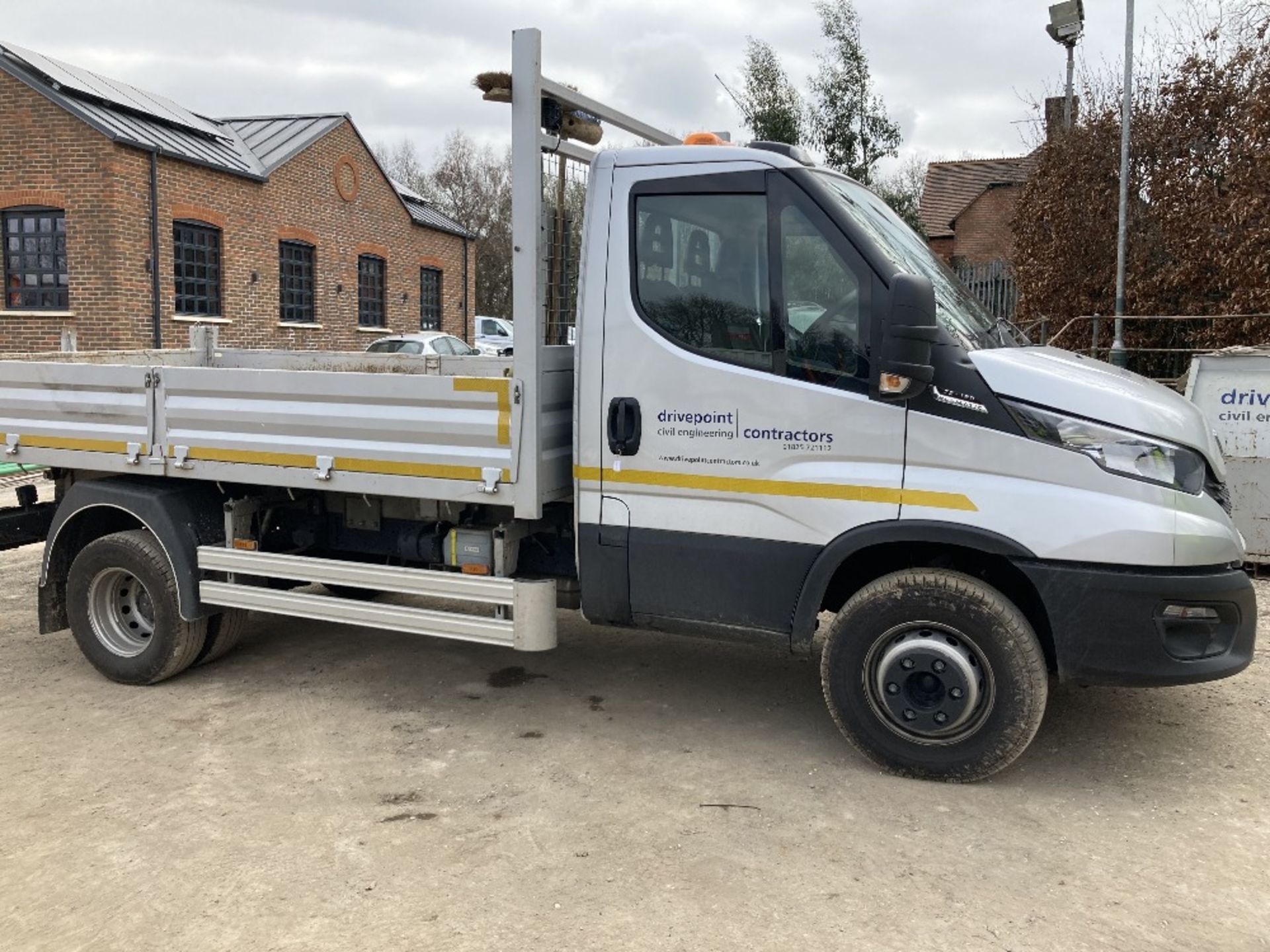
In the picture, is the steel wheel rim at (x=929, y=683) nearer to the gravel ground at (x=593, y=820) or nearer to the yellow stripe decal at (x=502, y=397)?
the gravel ground at (x=593, y=820)

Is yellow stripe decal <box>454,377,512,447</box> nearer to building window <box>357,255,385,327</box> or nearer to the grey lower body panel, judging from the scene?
the grey lower body panel

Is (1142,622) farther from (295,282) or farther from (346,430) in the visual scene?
(295,282)

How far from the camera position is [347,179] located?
26125mm

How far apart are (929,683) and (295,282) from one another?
75.8 ft

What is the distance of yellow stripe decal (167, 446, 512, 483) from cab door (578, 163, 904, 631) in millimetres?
550

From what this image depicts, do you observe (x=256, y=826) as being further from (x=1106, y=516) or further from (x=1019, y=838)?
(x=1106, y=516)

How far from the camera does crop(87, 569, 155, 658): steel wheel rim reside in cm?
588

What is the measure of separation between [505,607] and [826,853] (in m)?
1.87

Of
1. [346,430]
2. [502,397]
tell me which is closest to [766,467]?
[502,397]

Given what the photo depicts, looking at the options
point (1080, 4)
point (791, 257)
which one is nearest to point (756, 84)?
point (1080, 4)

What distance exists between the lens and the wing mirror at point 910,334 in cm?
392

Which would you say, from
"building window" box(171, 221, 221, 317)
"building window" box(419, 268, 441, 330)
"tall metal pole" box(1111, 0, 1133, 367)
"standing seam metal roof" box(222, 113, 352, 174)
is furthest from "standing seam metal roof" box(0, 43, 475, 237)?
"tall metal pole" box(1111, 0, 1133, 367)

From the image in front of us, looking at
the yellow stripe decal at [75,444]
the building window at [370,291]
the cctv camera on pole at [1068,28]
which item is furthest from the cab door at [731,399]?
the building window at [370,291]

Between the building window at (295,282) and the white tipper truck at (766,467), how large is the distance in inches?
773
